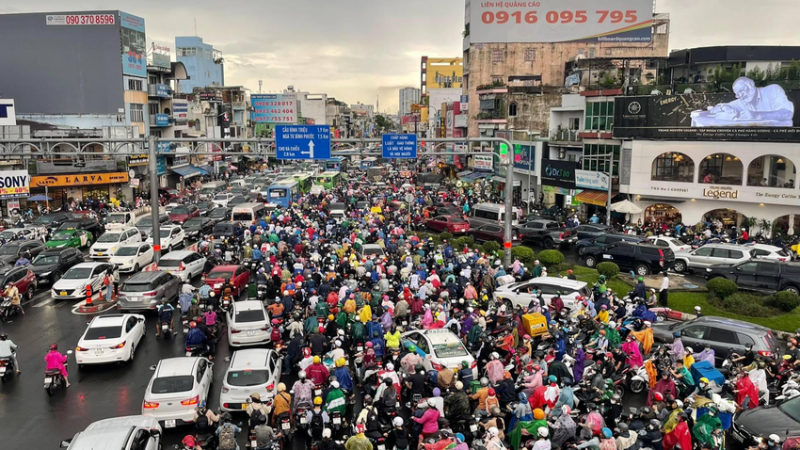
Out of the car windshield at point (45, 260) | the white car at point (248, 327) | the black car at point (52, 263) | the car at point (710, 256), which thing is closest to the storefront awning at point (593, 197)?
the car at point (710, 256)

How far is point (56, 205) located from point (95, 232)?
51.6ft

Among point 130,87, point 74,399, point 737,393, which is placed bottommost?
point 74,399

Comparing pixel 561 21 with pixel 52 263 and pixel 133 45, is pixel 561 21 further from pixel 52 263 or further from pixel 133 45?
pixel 52 263

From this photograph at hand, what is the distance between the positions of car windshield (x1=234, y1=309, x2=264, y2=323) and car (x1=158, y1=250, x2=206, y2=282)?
25.1 feet

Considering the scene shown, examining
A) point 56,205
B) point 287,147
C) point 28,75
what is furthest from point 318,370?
point 28,75

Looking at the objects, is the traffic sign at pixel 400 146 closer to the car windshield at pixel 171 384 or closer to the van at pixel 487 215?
the van at pixel 487 215

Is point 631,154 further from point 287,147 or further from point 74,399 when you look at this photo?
point 74,399

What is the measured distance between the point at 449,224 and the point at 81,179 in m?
32.1

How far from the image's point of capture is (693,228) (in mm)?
36625

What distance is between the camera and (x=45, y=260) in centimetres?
2658

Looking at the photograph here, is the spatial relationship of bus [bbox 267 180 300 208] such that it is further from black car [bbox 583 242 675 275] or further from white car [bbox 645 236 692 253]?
white car [bbox 645 236 692 253]

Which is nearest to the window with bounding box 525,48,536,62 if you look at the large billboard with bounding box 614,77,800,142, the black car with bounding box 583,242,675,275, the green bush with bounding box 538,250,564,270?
the large billboard with bounding box 614,77,800,142

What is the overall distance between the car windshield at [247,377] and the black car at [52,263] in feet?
54.6

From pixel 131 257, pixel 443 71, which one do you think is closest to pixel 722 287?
pixel 131 257
